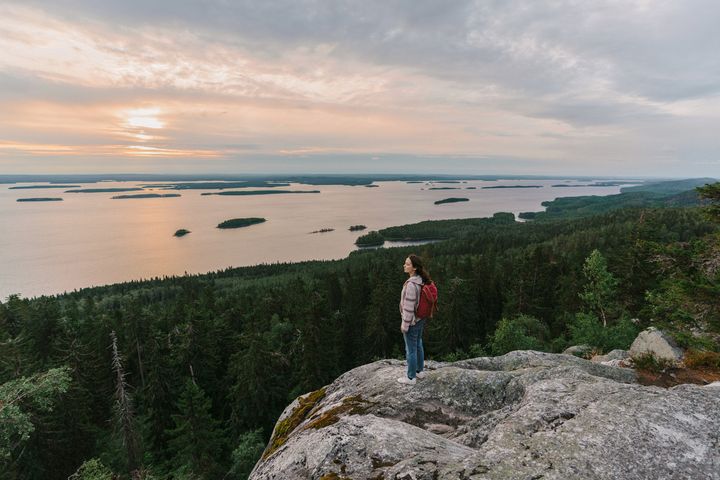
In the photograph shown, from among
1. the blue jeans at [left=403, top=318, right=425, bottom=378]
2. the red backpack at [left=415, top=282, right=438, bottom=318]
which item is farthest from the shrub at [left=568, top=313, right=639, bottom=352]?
the red backpack at [left=415, top=282, right=438, bottom=318]

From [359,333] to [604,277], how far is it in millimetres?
30492

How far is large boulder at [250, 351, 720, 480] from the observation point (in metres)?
5.45

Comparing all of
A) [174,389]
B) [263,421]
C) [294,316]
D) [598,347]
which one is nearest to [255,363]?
[263,421]

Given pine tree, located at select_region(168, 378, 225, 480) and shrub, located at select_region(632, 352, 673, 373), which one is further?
pine tree, located at select_region(168, 378, 225, 480)

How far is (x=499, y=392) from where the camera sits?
9.23m

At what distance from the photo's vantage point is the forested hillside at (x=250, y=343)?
56.1 feet

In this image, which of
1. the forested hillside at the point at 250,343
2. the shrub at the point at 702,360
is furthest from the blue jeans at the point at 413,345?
the forested hillside at the point at 250,343

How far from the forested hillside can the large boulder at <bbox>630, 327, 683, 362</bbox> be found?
1.57 ft

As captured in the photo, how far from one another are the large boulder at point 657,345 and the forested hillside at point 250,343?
0.48 meters

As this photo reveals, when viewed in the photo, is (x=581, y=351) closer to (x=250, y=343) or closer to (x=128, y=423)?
(x=128, y=423)

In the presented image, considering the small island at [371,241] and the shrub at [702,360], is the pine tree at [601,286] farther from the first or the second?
the small island at [371,241]

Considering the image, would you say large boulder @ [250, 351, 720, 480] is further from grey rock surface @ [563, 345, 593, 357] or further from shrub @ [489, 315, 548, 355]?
shrub @ [489, 315, 548, 355]

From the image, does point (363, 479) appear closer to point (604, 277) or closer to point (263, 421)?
point (604, 277)

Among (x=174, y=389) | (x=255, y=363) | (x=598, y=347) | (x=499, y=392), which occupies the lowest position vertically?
(x=174, y=389)
